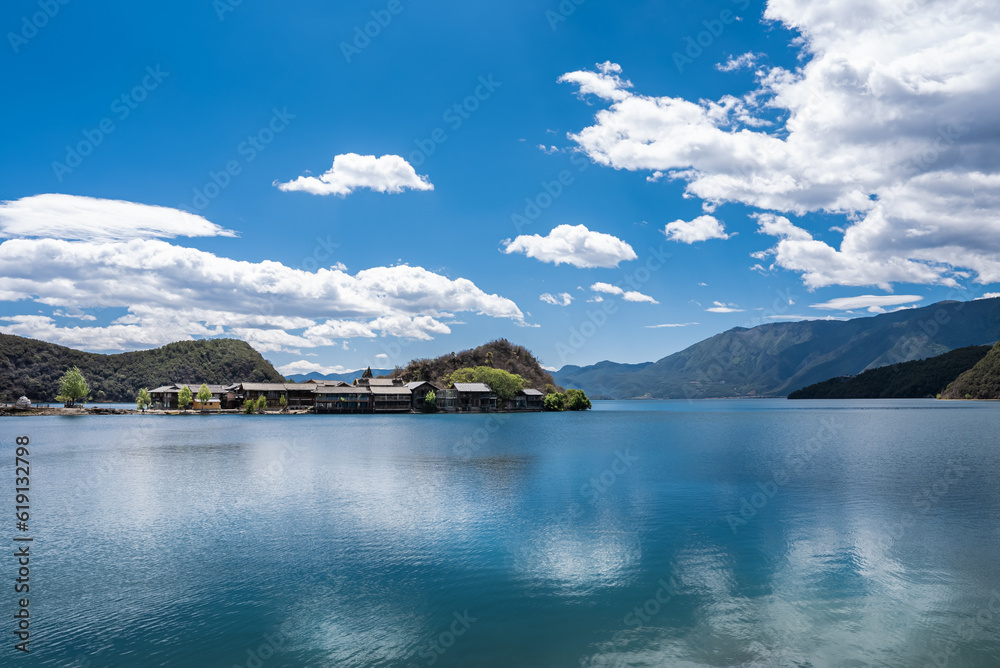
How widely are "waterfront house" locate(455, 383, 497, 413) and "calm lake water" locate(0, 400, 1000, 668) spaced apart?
12424 centimetres

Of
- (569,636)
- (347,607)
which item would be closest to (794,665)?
(569,636)

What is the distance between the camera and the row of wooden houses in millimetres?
168375

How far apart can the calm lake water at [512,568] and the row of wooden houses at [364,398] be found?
12220cm

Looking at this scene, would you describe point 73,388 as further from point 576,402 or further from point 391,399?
point 576,402

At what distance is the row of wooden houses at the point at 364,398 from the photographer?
168375 millimetres

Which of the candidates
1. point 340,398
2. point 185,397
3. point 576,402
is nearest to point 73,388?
point 185,397

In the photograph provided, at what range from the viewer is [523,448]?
220 feet

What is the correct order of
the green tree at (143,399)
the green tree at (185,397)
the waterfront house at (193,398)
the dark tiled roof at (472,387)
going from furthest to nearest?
the green tree at (143,399), the waterfront house at (193,398), the green tree at (185,397), the dark tiled roof at (472,387)

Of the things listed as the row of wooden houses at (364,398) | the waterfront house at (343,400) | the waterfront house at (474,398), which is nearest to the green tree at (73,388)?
the row of wooden houses at (364,398)

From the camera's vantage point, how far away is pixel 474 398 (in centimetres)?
17288

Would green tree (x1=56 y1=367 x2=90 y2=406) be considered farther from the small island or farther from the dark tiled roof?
the dark tiled roof

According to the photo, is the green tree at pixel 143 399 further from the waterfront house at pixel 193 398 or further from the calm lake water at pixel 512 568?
the calm lake water at pixel 512 568

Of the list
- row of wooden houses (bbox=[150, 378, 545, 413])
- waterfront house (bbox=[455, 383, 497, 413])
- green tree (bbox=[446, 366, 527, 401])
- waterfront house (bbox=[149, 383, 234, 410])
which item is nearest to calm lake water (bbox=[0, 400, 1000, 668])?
row of wooden houses (bbox=[150, 378, 545, 413])

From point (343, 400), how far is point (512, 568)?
157 m
